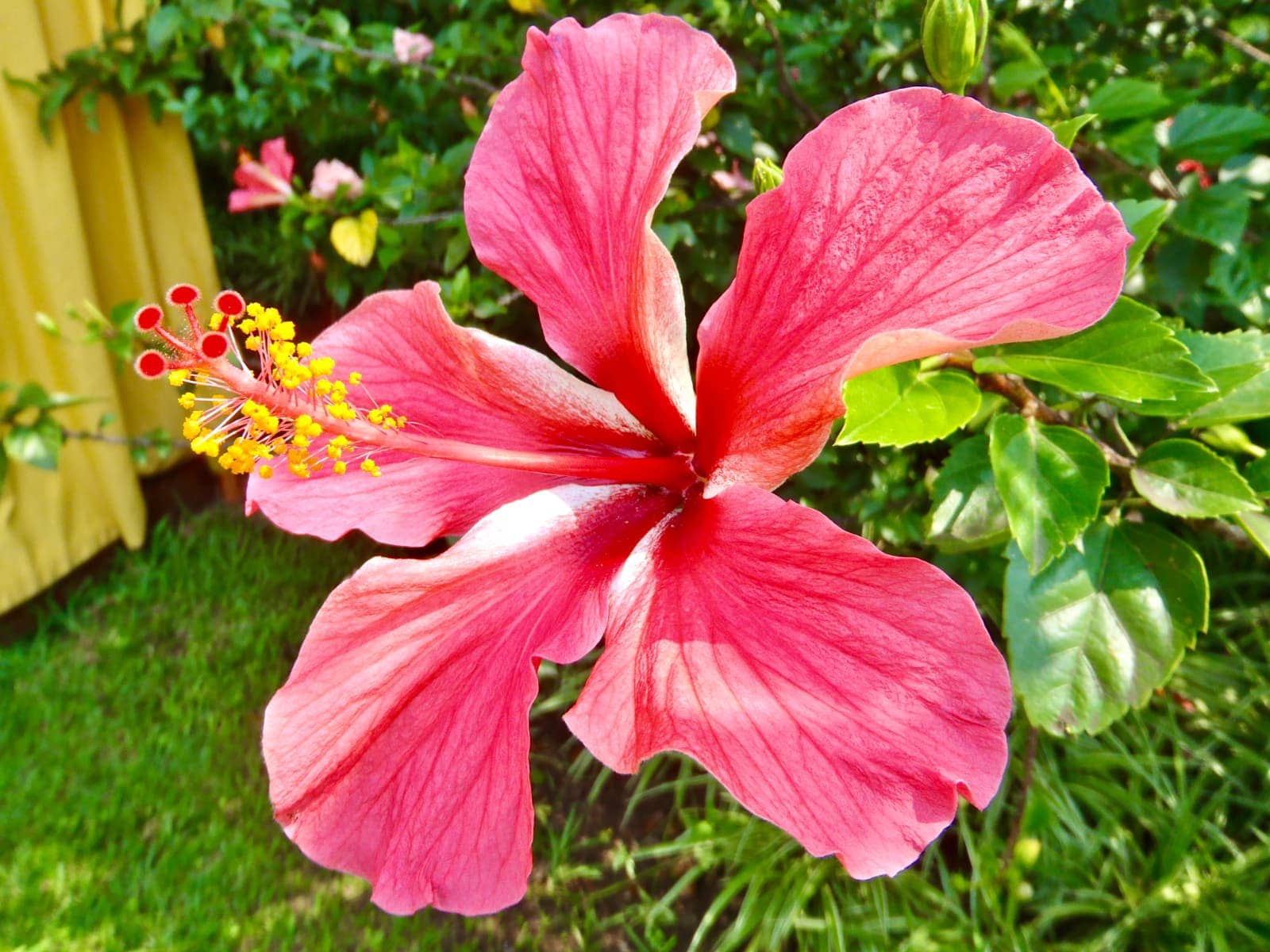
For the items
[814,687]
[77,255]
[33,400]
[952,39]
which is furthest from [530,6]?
[77,255]

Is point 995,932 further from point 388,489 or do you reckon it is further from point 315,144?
point 315,144

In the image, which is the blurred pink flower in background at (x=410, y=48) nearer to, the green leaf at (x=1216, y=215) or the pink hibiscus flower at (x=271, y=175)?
the pink hibiscus flower at (x=271, y=175)

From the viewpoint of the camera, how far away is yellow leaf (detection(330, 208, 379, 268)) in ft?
5.96

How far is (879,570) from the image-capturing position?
578mm

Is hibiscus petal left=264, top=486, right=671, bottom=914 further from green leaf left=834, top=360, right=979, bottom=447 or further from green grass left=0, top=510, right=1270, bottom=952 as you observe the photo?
green grass left=0, top=510, right=1270, bottom=952

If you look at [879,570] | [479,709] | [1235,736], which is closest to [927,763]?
[879,570]

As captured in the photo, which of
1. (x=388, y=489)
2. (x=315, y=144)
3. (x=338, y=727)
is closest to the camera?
(x=338, y=727)

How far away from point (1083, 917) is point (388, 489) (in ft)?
6.25

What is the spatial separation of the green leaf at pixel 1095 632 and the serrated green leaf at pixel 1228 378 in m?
0.13

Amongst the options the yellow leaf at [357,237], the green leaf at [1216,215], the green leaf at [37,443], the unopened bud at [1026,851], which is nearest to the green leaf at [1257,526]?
the green leaf at [1216,215]

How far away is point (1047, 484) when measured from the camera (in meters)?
0.77

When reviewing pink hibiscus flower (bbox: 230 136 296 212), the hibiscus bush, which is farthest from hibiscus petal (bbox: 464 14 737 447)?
pink hibiscus flower (bbox: 230 136 296 212)

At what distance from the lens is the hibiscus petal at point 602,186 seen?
687mm

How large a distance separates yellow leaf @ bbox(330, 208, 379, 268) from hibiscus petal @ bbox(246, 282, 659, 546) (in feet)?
3.38
